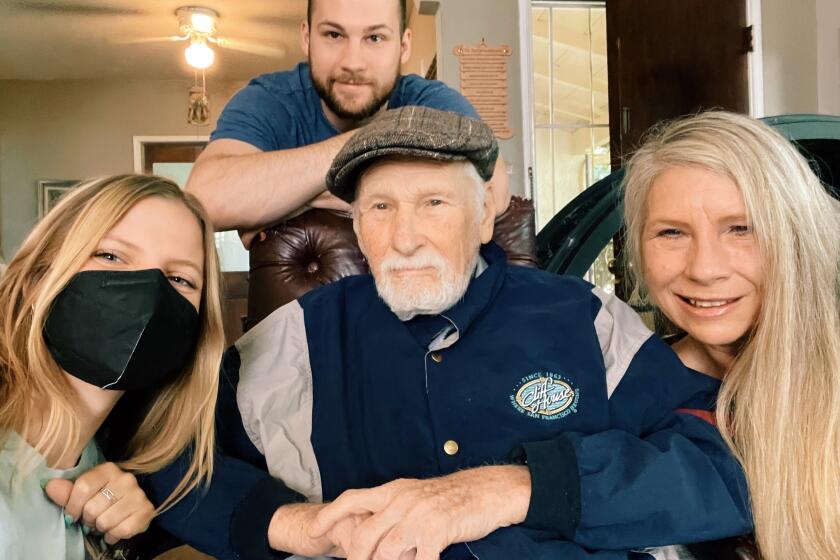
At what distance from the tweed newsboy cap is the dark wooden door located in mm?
2783

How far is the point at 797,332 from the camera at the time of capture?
1182mm

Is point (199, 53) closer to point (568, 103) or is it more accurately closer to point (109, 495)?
point (568, 103)

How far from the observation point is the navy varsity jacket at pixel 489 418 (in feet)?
3.35

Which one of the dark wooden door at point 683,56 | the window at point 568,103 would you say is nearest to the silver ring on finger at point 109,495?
the dark wooden door at point 683,56

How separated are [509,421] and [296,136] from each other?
1.00m

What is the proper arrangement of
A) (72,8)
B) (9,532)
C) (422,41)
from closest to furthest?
(9,532)
(422,41)
(72,8)

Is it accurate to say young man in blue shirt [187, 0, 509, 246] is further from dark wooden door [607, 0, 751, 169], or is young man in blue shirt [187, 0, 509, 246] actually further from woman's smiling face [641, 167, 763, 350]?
dark wooden door [607, 0, 751, 169]

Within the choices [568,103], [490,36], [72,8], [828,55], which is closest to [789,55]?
[828,55]

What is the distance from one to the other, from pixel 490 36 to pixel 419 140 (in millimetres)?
2950

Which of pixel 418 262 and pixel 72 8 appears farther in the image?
pixel 72 8

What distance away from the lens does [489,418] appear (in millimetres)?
1182

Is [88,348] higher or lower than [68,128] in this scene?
lower

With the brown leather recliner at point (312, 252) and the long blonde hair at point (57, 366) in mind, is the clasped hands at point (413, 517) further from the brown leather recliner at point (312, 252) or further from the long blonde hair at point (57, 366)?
the brown leather recliner at point (312, 252)

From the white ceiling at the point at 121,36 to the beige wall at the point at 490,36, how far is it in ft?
6.01
